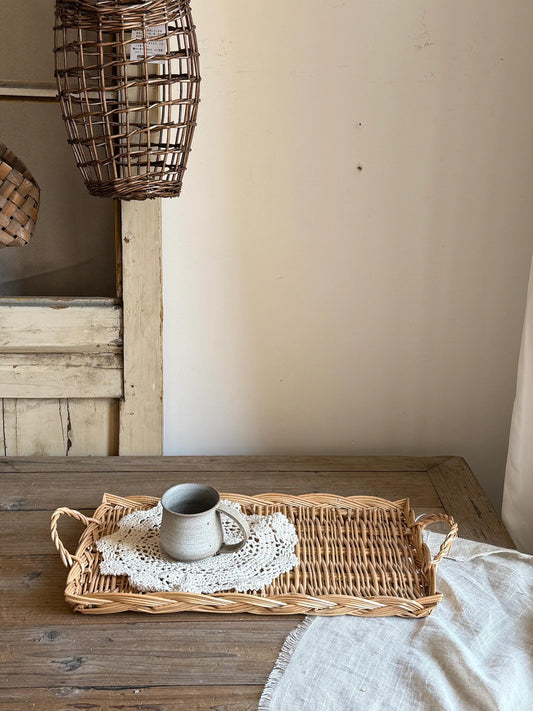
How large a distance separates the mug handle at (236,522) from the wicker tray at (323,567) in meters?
0.07

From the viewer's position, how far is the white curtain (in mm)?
1148

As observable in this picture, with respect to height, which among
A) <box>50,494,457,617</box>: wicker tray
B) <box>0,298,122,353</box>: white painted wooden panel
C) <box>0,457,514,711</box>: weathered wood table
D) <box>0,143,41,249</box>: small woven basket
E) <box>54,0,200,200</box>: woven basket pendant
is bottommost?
<box>0,457,514,711</box>: weathered wood table

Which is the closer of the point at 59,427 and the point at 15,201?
the point at 15,201

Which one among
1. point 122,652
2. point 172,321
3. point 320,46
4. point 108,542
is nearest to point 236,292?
point 172,321

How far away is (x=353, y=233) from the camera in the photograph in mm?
1398

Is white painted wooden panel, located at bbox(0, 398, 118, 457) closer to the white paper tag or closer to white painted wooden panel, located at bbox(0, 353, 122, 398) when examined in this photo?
white painted wooden panel, located at bbox(0, 353, 122, 398)

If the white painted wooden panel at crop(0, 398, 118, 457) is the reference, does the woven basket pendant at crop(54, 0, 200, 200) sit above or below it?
above

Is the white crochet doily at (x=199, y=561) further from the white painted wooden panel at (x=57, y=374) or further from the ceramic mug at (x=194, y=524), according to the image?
the white painted wooden panel at (x=57, y=374)

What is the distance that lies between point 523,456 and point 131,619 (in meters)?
0.67

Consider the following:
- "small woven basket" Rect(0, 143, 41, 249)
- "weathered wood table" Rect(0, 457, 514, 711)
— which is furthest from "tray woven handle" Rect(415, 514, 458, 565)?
"small woven basket" Rect(0, 143, 41, 249)

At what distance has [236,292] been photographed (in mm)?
1420

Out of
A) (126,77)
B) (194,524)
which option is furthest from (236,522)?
(126,77)

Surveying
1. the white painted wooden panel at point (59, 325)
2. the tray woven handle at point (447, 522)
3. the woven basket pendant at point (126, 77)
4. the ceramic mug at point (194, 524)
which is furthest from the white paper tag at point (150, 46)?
the tray woven handle at point (447, 522)

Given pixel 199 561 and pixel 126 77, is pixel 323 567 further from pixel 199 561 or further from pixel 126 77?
pixel 126 77
